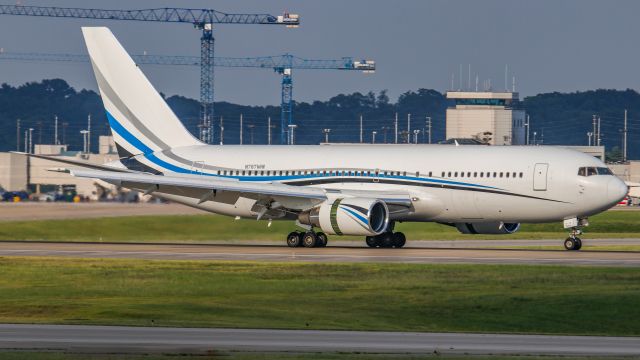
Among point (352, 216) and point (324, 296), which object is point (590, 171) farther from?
point (324, 296)

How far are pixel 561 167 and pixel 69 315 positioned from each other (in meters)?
29.2

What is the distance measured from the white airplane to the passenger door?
5 cm

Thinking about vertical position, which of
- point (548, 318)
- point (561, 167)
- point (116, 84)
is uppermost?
point (116, 84)

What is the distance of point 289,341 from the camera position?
28422 millimetres

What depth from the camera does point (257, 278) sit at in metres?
44.3

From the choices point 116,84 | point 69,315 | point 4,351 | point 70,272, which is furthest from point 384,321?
point 116,84

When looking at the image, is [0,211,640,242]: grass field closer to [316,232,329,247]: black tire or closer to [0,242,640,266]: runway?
[0,242,640,266]: runway

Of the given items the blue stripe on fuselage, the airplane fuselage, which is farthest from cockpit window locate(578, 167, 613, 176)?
the blue stripe on fuselage

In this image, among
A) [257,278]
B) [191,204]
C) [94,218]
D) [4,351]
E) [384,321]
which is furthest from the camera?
[94,218]

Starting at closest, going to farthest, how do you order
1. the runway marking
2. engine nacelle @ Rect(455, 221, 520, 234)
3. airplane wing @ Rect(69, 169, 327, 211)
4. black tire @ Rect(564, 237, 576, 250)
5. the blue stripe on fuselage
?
the runway marking → black tire @ Rect(564, 237, 576, 250) → airplane wing @ Rect(69, 169, 327, 211) → the blue stripe on fuselage → engine nacelle @ Rect(455, 221, 520, 234)

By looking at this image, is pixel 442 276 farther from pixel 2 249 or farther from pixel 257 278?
pixel 2 249

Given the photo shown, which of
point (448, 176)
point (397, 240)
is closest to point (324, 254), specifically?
point (397, 240)

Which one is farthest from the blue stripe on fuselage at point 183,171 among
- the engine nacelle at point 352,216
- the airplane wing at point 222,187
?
the engine nacelle at point 352,216

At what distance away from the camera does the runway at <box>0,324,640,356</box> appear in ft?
88.9
